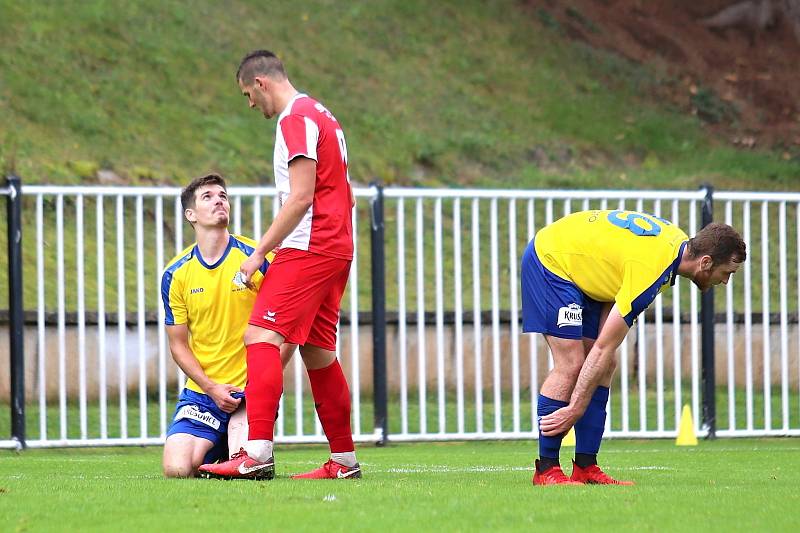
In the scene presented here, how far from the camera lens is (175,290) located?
8.05 m

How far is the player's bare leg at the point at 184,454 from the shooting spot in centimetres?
782

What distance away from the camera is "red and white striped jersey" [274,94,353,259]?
7195 mm

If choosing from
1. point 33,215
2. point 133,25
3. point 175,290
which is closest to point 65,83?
point 133,25

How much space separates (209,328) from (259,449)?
1.06m

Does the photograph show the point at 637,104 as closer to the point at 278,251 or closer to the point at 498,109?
the point at 498,109

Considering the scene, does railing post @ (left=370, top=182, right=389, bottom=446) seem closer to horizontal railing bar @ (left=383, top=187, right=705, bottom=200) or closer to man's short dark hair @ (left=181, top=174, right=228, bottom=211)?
horizontal railing bar @ (left=383, top=187, right=705, bottom=200)

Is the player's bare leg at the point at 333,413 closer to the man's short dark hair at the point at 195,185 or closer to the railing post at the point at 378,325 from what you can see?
the man's short dark hair at the point at 195,185

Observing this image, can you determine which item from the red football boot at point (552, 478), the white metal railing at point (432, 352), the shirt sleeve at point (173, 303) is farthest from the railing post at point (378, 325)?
the red football boot at point (552, 478)

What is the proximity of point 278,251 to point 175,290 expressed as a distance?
982 millimetres

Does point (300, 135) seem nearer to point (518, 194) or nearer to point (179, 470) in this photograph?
point (179, 470)

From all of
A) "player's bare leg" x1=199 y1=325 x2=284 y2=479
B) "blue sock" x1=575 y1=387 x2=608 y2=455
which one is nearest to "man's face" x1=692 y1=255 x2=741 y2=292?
"blue sock" x1=575 y1=387 x2=608 y2=455

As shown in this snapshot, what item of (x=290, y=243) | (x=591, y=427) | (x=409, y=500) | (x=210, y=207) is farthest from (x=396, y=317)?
(x=409, y=500)

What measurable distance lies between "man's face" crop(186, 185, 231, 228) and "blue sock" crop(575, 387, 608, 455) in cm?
203

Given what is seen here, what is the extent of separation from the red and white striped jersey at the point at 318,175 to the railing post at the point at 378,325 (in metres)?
4.24
